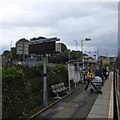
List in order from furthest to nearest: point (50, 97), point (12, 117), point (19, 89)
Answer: point (50, 97) → point (19, 89) → point (12, 117)

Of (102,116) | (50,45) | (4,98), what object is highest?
(50,45)

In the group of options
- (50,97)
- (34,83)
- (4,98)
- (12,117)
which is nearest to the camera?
(4,98)

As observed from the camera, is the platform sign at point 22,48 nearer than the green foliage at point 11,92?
→ No

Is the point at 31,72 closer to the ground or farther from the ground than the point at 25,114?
farther from the ground

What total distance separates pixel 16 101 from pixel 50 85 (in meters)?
8.61

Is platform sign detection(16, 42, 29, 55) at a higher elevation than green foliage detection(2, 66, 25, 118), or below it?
higher

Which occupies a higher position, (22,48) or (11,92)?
(22,48)

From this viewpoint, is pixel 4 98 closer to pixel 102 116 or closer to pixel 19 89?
pixel 19 89

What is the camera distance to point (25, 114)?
1267 centimetres

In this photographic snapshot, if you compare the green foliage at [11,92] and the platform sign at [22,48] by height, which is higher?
the platform sign at [22,48]

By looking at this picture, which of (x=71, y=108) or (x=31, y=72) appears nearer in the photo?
(x=71, y=108)

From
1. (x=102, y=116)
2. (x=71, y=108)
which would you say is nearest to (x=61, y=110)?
(x=71, y=108)

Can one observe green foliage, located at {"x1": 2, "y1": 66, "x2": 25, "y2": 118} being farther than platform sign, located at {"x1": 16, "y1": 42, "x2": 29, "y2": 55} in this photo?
No

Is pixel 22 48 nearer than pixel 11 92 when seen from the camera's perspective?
No
